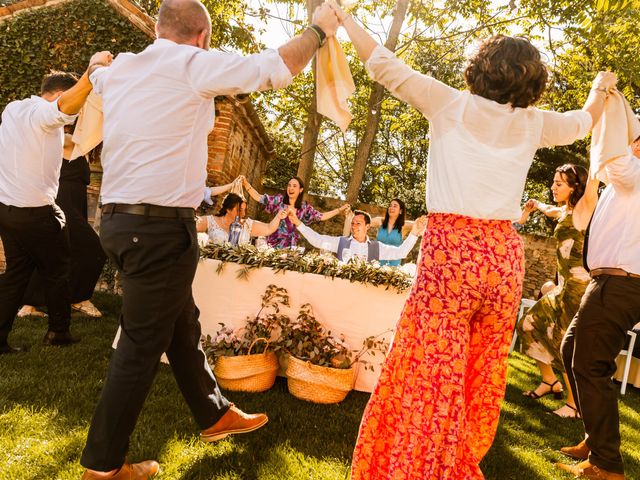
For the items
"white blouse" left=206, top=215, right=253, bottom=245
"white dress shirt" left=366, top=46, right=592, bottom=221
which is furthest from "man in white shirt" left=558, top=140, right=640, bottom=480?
"white blouse" left=206, top=215, right=253, bottom=245

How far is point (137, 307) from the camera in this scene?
1.93 m

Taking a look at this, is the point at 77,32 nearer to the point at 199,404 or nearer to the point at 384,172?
the point at 199,404

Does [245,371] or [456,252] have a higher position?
[456,252]

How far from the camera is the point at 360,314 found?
3824mm

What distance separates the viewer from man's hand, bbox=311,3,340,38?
2229 mm

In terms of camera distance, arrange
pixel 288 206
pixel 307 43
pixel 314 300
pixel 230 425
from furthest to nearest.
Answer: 1. pixel 288 206
2. pixel 314 300
3. pixel 230 425
4. pixel 307 43

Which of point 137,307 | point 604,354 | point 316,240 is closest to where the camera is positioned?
point 137,307

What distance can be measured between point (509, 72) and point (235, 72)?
1.08 meters

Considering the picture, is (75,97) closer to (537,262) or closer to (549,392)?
(549,392)

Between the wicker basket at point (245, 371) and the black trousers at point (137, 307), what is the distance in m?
1.47

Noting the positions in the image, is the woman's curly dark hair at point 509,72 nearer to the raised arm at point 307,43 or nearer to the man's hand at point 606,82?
the man's hand at point 606,82

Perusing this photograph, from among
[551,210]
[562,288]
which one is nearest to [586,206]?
[562,288]

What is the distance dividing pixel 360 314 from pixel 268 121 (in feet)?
60.4

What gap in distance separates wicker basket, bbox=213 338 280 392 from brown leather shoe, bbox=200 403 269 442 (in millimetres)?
877
